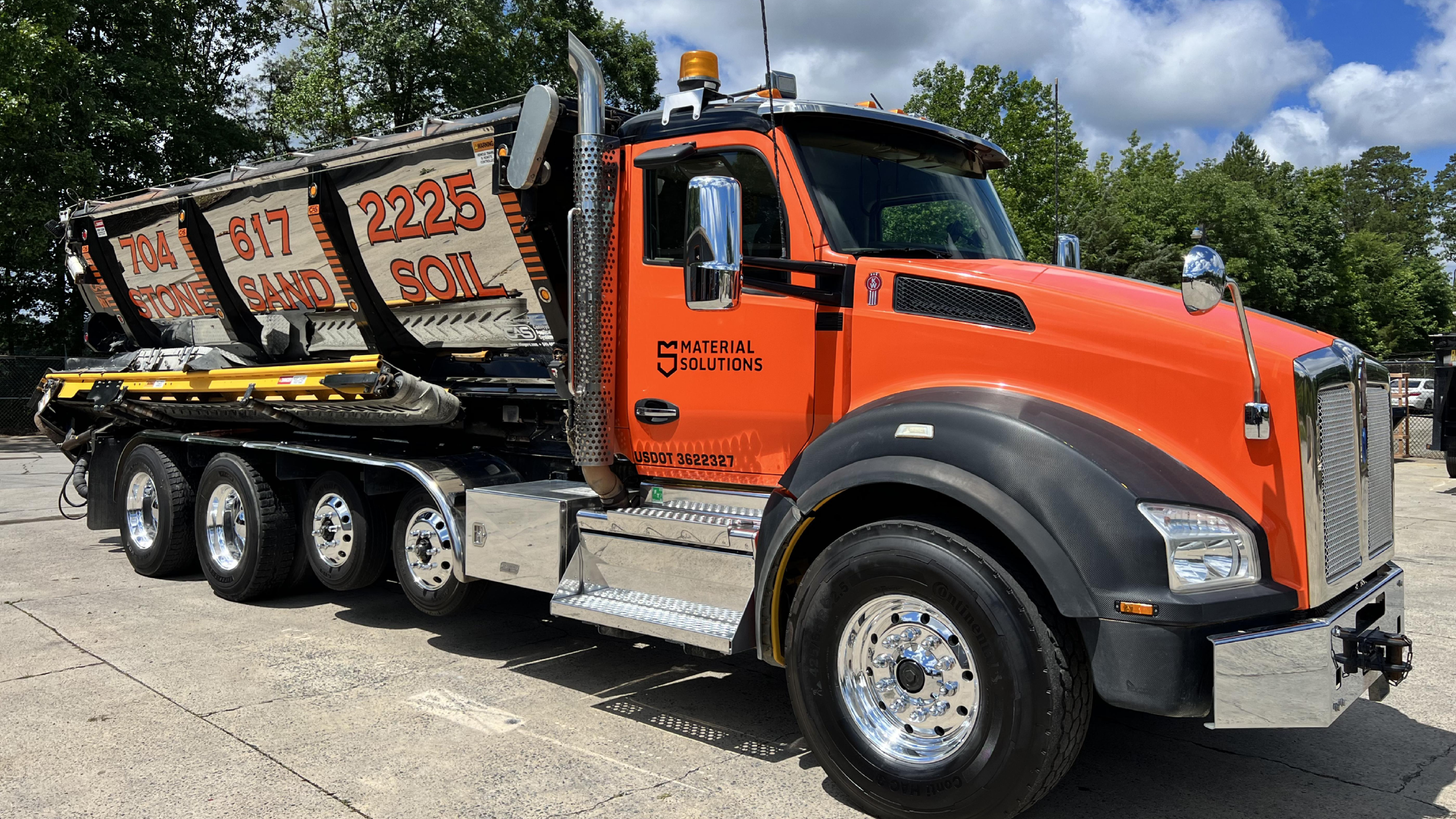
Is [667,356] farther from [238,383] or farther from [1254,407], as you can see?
[238,383]

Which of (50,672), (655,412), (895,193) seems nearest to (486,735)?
(655,412)

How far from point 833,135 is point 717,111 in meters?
0.56

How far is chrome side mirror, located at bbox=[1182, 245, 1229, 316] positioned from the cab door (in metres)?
1.51

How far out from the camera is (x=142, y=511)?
874 centimetres

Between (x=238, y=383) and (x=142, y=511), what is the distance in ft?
7.96

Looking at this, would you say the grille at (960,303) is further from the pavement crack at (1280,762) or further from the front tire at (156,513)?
the front tire at (156,513)

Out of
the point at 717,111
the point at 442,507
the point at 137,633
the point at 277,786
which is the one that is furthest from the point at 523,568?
the point at 137,633

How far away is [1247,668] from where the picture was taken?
3.30 metres

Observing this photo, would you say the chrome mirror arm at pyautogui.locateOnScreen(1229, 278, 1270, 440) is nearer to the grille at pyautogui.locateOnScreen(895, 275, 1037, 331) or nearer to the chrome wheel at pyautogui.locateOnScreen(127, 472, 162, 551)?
the grille at pyautogui.locateOnScreen(895, 275, 1037, 331)

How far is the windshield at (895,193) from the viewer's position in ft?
14.9

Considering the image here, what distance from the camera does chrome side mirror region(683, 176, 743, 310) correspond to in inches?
156

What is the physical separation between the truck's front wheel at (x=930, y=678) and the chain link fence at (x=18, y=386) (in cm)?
2557

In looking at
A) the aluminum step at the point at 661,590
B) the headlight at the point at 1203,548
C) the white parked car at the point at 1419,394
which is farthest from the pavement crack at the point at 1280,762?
the white parked car at the point at 1419,394

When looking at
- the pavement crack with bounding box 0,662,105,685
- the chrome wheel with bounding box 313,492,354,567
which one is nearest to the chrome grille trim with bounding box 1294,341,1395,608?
the chrome wheel with bounding box 313,492,354,567
